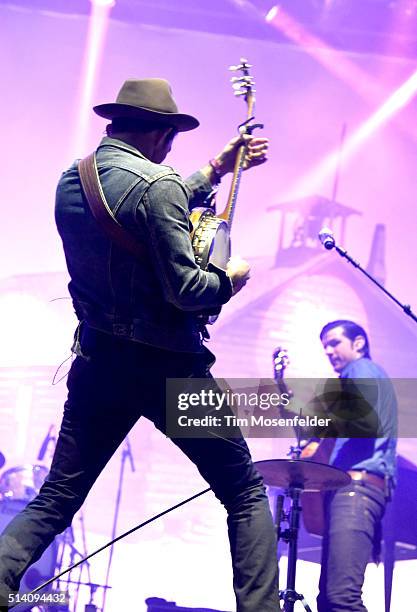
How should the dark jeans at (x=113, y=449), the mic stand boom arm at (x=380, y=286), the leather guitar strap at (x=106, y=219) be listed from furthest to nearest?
the mic stand boom arm at (x=380, y=286) < the leather guitar strap at (x=106, y=219) < the dark jeans at (x=113, y=449)

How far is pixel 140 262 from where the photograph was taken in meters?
2.70

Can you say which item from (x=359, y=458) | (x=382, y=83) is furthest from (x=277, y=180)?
(x=359, y=458)

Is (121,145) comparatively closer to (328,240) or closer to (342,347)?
(328,240)

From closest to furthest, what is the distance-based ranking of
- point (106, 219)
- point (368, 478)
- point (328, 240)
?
point (106, 219) < point (328, 240) < point (368, 478)

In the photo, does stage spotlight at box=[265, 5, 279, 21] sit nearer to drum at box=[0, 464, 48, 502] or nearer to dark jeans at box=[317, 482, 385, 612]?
drum at box=[0, 464, 48, 502]

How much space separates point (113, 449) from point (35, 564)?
346 cm

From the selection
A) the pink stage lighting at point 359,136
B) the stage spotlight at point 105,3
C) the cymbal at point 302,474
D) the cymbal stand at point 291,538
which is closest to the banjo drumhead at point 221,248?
the cymbal at point 302,474

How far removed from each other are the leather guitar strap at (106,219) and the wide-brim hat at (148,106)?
293mm

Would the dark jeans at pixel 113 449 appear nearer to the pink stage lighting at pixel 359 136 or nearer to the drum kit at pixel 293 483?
the drum kit at pixel 293 483

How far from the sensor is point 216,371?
27.6 ft

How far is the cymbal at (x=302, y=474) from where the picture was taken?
4.19 m

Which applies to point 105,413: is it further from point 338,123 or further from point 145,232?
point 338,123

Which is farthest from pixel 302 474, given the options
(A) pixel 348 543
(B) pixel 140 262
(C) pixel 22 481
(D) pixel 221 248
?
(C) pixel 22 481

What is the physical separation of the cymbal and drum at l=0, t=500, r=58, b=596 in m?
2.19
